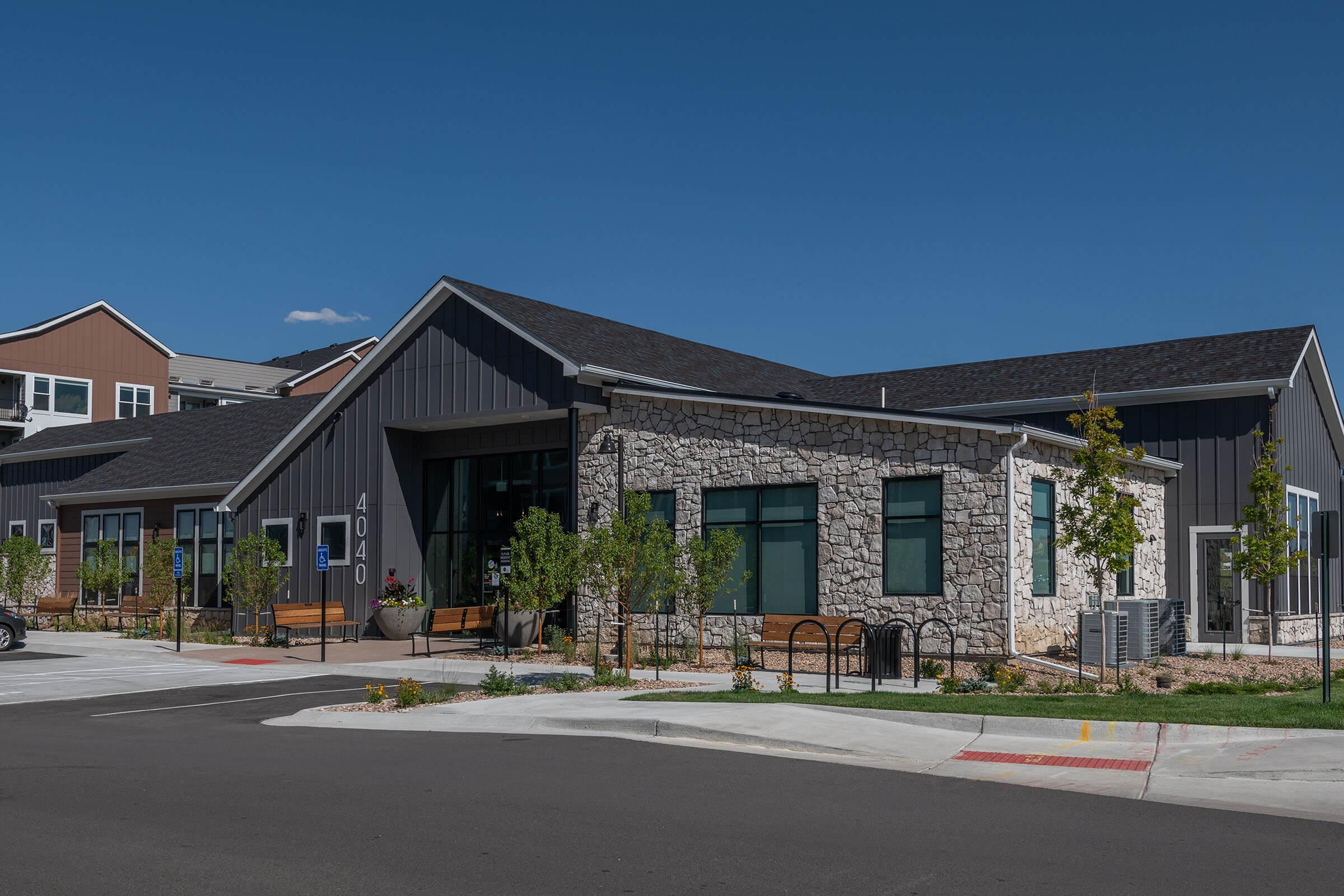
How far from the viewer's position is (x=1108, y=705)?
1423cm

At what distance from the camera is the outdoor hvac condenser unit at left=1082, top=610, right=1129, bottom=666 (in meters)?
19.5

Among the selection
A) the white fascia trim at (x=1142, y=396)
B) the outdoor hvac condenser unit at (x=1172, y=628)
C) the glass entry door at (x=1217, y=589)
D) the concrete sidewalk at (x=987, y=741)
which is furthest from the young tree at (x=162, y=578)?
the glass entry door at (x=1217, y=589)

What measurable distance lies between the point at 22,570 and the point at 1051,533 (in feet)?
98.7

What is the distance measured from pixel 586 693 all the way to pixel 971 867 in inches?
391

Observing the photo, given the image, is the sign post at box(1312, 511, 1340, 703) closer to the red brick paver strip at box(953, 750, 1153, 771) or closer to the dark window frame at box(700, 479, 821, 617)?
the red brick paver strip at box(953, 750, 1153, 771)

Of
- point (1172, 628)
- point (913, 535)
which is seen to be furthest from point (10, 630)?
point (1172, 628)

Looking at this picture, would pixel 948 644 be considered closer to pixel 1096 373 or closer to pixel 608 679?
pixel 608 679

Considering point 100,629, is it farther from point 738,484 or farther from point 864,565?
point 864,565

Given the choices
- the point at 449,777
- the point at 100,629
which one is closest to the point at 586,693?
the point at 449,777

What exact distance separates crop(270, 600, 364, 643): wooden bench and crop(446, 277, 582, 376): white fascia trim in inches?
246

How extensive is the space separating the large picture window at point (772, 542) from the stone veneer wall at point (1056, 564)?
12.0 feet

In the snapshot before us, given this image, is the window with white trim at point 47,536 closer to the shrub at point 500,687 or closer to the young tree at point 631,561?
the young tree at point 631,561

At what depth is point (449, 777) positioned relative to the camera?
10.8m

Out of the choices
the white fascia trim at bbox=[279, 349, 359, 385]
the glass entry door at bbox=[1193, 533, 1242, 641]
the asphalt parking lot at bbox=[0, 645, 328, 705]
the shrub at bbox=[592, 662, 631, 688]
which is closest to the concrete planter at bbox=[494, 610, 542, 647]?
the asphalt parking lot at bbox=[0, 645, 328, 705]
